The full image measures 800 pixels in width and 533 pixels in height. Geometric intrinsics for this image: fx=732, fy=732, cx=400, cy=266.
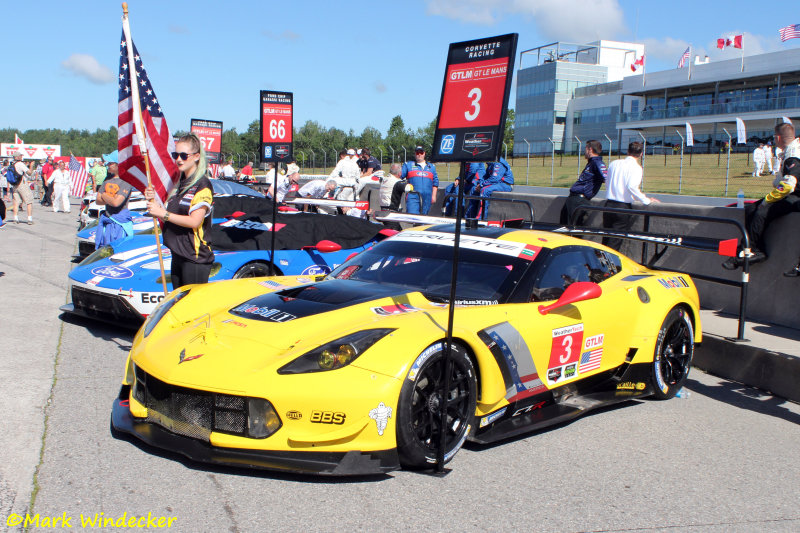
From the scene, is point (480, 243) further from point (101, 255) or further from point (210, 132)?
point (210, 132)

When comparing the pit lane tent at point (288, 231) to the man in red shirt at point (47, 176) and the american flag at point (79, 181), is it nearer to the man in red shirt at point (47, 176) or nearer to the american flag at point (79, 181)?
the man in red shirt at point (47, 176)

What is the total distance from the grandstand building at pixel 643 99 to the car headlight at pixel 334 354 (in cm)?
4044

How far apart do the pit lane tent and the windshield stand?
260 centimetres

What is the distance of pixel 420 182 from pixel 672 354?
736cm

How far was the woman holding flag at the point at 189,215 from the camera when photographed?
5625mm

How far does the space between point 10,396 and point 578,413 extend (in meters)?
3.83

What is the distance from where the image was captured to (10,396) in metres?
5.01

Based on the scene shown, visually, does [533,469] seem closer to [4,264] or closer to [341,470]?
[341,470]

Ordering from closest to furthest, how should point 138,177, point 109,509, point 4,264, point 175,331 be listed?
point 109,509 < point 175,331 < point 138,177 < point 4,264

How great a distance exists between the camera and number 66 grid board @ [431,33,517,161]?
4.03 metres

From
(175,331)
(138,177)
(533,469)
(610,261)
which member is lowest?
(533,469)

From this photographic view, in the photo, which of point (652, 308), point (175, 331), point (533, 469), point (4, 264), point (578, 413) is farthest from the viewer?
point (4, 264)

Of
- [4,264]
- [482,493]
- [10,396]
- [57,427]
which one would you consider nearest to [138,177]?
[10,396]

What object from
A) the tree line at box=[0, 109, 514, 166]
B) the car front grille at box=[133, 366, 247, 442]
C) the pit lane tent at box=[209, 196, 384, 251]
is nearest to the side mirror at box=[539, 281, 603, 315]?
the car front grille at box=[133, 366, 247, 442]
